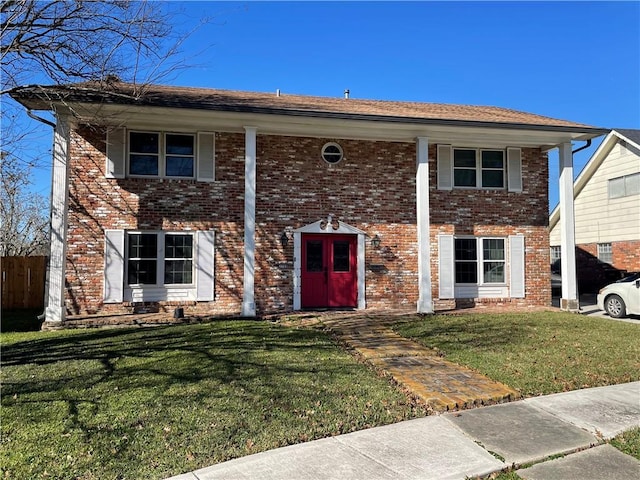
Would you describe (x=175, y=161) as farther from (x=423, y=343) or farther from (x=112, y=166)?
(x=423, y=343)

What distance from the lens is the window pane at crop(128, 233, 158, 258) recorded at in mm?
11141

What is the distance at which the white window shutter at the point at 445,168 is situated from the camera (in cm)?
1265

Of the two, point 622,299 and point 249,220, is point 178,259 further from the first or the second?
point 622,299

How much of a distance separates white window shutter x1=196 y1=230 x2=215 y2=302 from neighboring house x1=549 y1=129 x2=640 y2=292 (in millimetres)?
15373

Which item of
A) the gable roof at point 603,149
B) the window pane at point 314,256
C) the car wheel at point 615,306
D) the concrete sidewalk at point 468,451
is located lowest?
the concrete sidewalk at point 468,451

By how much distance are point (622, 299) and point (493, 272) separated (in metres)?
3.19

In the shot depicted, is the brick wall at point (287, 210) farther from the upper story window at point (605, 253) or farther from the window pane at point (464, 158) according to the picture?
the upper story window at point (605, 253)

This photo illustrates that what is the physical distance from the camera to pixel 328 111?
11.0m

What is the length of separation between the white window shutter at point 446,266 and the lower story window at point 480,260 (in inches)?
11.6

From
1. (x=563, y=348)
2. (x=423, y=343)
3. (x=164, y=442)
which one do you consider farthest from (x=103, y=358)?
(x=563, y=348)

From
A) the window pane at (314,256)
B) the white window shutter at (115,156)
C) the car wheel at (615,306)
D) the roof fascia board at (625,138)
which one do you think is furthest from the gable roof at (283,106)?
the roof fascia board at (625,138)

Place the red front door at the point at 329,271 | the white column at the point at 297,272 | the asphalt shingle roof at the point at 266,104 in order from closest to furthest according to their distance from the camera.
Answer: the asphalt shingle roof at the point at 266,104 < the white column at the point at 297,272 < the red front door at the point at 329,271

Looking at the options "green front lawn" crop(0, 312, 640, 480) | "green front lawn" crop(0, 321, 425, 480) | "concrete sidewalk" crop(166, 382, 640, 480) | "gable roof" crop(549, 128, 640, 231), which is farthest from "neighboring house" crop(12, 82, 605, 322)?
"gable roof" crop(549, 128, 640, 231)

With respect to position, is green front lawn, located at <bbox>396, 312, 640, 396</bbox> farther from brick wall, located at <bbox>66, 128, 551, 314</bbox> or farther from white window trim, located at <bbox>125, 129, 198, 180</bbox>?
white window trim, located at <bbox>125, 129, 198, 180</bbox>
